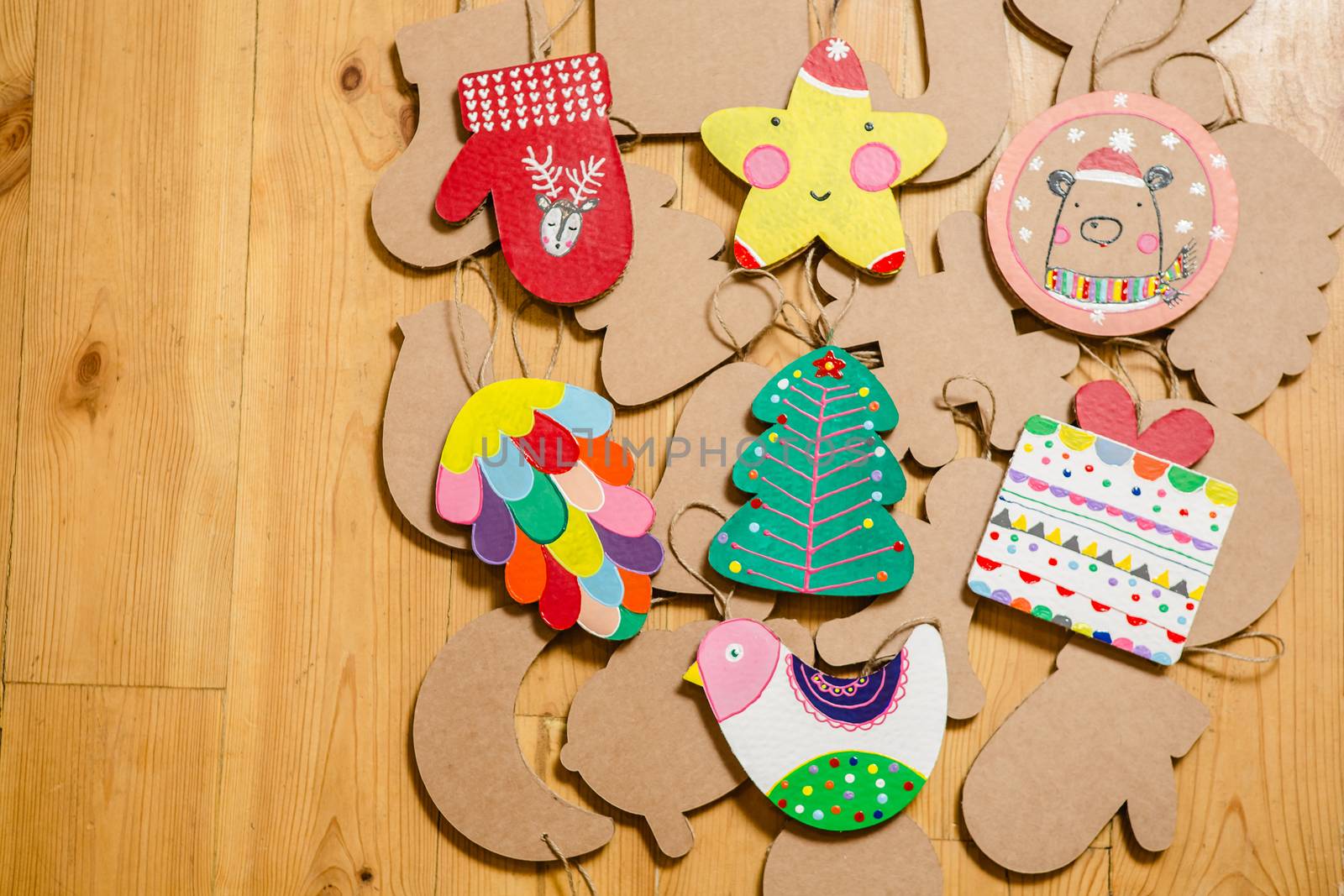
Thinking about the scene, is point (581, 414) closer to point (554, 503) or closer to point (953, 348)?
point (554, 503)

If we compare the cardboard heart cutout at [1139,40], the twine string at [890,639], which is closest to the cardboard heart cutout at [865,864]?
the twine string at [890,639]

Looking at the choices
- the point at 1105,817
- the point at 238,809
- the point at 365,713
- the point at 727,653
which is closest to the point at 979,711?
the point at 1105,817

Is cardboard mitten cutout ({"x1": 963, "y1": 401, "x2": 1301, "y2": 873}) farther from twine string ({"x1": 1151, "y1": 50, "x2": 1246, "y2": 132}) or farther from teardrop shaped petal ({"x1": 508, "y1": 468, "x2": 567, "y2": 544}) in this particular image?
teardrop shaped petal ({"x1": 508, "y1": 468, "x2": 567, "y2": 544})

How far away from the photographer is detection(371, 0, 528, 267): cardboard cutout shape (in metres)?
0.93

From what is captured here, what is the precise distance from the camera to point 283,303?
976mm

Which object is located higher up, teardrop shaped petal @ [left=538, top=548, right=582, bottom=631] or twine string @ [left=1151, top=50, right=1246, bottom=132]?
twine string @ [left=1151, top=50, right=1246, bottom=132]

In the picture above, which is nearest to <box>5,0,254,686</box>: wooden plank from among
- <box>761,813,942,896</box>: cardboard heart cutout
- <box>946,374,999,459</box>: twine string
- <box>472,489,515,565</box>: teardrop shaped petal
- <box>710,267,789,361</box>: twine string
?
<box>472,489,515,565</box>: teardrop shaped petal

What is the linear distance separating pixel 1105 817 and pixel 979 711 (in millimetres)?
138

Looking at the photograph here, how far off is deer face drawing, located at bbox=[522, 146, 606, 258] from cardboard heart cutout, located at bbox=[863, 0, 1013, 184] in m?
0.27

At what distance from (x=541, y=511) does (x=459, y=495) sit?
76 mm

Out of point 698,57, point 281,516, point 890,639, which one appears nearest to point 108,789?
point 281,516

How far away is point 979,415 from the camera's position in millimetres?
893

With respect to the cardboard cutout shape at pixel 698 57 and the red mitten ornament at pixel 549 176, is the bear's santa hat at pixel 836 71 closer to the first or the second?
the cardboard cutout shape at pixel 698 57

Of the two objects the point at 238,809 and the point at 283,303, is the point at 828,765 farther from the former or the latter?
the point at 283,303
